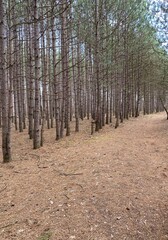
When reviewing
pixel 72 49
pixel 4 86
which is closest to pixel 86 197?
pixel 4 86

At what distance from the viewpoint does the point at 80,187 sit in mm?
4449

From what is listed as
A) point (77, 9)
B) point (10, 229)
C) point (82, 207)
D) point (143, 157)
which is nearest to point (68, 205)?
point (82, 207)

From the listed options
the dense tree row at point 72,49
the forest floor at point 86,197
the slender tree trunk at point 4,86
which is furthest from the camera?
the dense tree row at point 72,49

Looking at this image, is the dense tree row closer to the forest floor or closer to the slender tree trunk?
the slender tree trunk

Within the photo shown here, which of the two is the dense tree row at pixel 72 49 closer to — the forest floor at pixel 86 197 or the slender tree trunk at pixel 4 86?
the slender tree trunk at pixel 4 86

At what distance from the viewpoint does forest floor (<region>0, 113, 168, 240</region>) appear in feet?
10.8

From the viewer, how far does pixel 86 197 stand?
159 inches

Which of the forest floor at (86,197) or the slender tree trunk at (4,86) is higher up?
the slender tree trunk at (4,86)

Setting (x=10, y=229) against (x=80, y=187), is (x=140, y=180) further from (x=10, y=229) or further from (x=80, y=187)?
(x=10, y=229)

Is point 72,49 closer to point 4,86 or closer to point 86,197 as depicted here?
point 4,86

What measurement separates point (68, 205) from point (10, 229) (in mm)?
971

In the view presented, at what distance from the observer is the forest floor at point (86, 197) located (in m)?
3.29

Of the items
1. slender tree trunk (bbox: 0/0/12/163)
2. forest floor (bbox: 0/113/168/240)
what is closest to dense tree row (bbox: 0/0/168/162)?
slender tree trunk (bbox: 0/0/12/163)

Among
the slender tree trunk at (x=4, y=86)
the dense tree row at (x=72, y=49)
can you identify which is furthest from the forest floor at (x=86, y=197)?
the dense tree row at (x=72, y=49)
